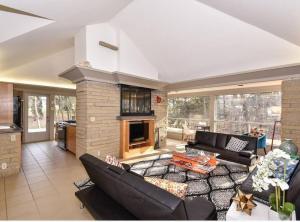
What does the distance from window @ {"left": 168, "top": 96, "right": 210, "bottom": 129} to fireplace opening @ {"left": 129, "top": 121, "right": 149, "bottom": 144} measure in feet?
10.5

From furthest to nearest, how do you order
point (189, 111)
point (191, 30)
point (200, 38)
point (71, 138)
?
point (189, 111) < point (71, 138) < point (200, 38) < point (191, 30)

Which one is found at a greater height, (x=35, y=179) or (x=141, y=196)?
(x=141, y=196)

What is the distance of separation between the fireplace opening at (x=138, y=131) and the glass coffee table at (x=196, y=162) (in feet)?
6.44

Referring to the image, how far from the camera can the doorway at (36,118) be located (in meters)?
Answer: 7.45

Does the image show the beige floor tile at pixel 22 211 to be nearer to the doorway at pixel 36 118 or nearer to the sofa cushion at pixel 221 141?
the sofa cushion at pixel 221 141

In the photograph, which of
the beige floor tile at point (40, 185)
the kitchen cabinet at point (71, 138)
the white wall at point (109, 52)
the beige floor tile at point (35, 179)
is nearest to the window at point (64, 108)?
the kitchen cabinet at point (71, 138)

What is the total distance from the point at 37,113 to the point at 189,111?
732cm

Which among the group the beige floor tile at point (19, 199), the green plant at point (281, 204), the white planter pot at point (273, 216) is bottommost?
the beige floor tile at point (19, 199)

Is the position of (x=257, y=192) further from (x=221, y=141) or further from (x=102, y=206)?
(x=221, y=141)

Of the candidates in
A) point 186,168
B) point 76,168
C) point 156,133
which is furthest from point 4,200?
point 156,133

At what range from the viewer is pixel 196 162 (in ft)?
11.6

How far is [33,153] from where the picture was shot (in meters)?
5.57

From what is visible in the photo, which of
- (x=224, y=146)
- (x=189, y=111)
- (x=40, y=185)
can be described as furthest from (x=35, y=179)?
(x=189, y=111)

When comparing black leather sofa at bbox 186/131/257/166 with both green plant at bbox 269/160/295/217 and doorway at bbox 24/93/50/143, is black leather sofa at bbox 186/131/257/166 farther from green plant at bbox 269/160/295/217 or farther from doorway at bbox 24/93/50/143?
doorway at bbox 24/93/50/143
